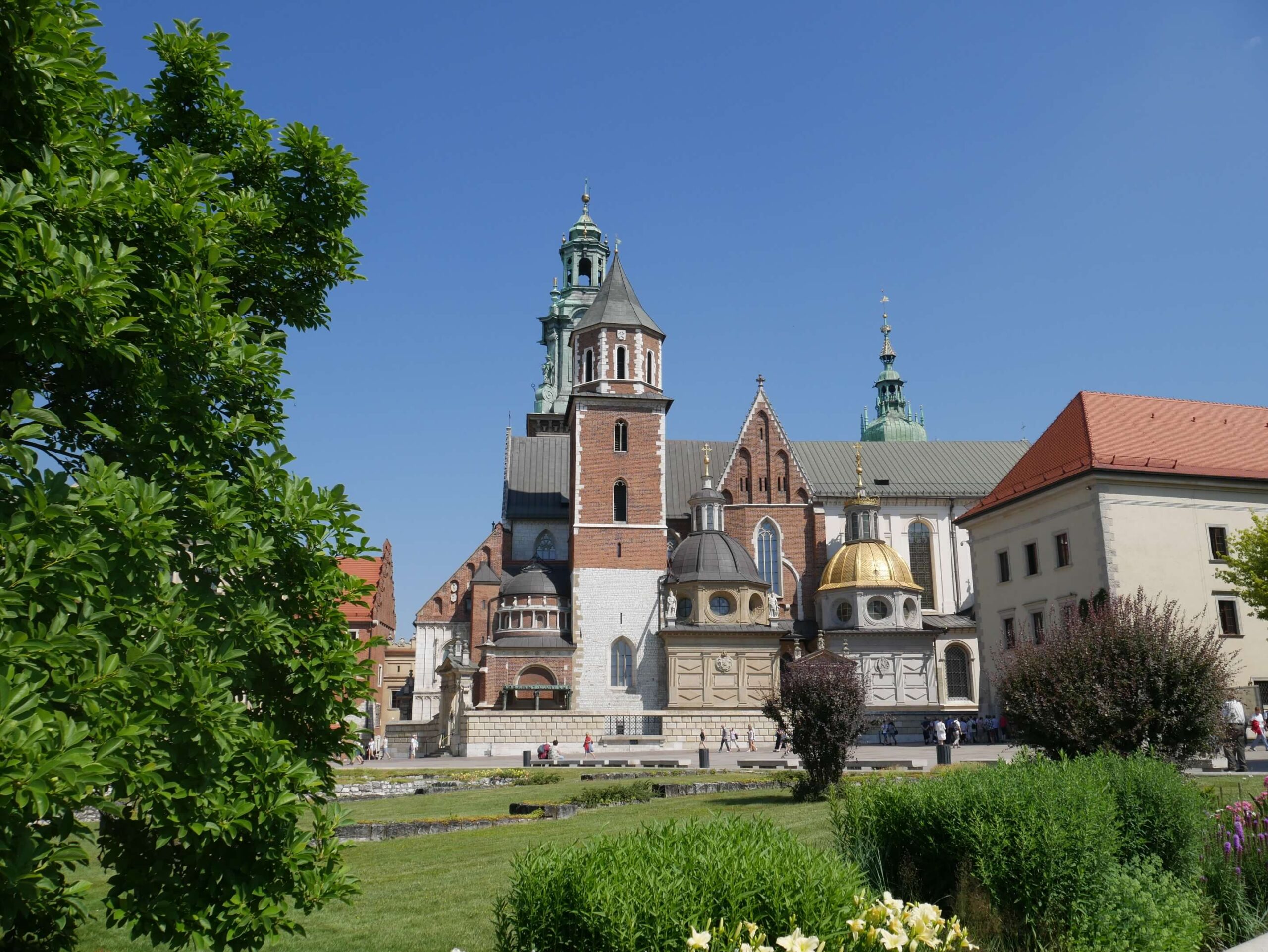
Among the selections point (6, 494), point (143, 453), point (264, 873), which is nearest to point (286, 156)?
point (143, 453)

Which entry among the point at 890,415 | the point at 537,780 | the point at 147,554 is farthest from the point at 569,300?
the point at 147,554

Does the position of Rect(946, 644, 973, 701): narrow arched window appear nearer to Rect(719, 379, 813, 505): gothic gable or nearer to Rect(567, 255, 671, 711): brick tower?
Rect(719, 379, 813, 505): gothic gable

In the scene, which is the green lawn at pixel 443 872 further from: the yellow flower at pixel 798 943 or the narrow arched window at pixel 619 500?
the narrow arched window at pixel 619 500

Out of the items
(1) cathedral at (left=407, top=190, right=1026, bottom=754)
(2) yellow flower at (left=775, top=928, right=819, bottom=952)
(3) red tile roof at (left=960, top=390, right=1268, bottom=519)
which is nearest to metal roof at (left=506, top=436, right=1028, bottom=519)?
(1) cathedral at (left=407, top=190, right=1026, bottom=754)

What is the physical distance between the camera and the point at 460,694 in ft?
163

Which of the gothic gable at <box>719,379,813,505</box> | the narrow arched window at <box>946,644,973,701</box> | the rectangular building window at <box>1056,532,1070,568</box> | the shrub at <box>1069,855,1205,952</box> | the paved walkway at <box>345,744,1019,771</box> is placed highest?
the gothic gable at <box>719,379,813,505</box>

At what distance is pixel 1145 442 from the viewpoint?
120 feet

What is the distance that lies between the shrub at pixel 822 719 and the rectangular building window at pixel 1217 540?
21.8 metres

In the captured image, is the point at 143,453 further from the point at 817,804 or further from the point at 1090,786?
the point at 817,804

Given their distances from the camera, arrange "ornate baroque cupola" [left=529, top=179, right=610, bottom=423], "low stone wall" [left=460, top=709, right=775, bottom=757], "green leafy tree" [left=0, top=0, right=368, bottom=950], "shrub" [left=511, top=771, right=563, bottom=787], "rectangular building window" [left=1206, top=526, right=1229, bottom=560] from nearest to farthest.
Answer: "green leafy tree" [left=0, top=0, right=368, bottom=950] < "shrub" [left=511, top=771, right=563, bottom=787] < "rectangular building window" [left=1206, top=526, right=1229, bottom=560] < "low stone wall" [left=460, top=709, right=775, bottom=757] < "ornate baroque cupola" [left=529, top=179, right=610, bottom=423]

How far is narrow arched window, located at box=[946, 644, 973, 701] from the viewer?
56375mm

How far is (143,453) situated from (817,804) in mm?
14066

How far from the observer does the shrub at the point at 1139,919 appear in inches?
282

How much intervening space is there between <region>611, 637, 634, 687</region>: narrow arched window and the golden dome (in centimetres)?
1128
